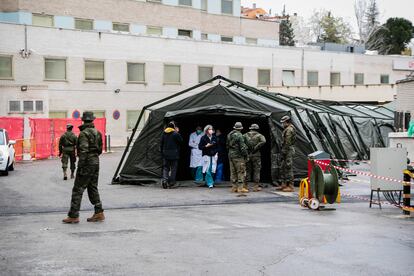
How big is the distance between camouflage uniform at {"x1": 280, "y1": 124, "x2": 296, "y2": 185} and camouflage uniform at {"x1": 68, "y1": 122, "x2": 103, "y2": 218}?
22.7 feet

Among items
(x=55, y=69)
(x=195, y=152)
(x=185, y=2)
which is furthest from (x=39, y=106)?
(x=185, y=2)

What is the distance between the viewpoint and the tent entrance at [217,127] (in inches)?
800

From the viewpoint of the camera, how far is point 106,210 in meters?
14.1

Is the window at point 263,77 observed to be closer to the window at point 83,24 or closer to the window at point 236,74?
the window at point 236,74

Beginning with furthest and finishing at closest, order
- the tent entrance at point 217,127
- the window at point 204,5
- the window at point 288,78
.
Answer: the window at point 204,5 < the window at point 288,78 < the tent entrance at point 217,127

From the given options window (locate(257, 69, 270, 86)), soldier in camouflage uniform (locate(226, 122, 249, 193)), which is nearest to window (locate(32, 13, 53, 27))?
window (locate(257, 69, 270, 86))

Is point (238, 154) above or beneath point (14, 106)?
beneath

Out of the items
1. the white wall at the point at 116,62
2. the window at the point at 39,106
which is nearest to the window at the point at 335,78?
the white wall at the point at 116,62

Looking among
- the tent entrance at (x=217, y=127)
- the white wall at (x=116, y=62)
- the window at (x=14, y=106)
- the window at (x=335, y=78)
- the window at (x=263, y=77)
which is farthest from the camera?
the window at (x=335, y=78)

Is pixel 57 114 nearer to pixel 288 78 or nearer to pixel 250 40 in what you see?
pixel 288 78

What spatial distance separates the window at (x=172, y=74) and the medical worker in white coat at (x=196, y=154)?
27.2 m

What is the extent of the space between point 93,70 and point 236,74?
12074 mm

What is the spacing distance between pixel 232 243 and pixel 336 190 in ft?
16.8

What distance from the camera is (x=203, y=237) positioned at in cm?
1033
